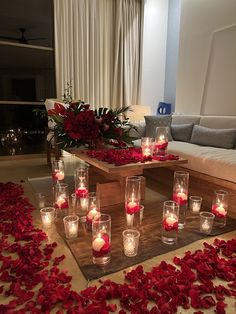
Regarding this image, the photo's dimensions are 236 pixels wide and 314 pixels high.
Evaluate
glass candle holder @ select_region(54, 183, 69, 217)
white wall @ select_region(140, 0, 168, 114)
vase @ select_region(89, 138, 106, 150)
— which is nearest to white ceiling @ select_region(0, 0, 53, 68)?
white wall @ select_region(140, 0, 168, 114)

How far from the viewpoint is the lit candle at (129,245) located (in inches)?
52.9

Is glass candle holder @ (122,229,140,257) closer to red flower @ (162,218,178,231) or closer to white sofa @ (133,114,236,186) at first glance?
red flower @ (162,218,178,231)

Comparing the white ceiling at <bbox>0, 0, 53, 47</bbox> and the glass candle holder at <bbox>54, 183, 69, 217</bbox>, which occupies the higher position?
the white ceiling at <bbox>0, 0, 53, 47</bbox>

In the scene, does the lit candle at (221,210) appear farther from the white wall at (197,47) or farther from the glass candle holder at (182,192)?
the white wall at (197,47)

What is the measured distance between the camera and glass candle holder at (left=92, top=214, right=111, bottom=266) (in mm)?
1260

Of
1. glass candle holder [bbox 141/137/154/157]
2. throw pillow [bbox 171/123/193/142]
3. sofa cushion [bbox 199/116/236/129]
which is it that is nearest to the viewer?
glass candle holder [bbox 141/137/154/157]

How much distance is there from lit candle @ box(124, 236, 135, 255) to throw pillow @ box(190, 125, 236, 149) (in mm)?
1753

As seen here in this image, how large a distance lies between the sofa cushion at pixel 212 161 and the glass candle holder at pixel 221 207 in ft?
0.94

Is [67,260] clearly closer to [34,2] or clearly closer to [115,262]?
[115,262]

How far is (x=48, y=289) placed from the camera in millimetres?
1090

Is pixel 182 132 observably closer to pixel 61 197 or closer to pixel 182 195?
pixel 182 195

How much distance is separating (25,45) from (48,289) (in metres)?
3.90

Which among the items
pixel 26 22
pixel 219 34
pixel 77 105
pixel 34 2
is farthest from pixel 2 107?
pixel 219 34

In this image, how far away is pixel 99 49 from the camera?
14.5 feet
